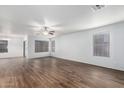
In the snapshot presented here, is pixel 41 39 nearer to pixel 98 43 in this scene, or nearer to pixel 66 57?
pixel 66 57

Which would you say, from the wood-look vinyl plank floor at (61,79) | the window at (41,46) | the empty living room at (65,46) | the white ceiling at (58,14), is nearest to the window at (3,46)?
the empty living room at (65,46)

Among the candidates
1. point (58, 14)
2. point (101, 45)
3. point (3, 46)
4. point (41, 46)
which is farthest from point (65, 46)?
point (3, 46)

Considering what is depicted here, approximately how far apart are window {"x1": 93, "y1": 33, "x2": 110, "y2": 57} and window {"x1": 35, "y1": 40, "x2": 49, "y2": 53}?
627 cm

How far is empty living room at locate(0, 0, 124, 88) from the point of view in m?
3.00

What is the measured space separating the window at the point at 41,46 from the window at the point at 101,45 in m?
6.27

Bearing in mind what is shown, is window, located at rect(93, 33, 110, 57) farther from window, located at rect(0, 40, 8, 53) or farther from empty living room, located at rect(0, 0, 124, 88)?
window, located at rect(0, 40, 8, 53)

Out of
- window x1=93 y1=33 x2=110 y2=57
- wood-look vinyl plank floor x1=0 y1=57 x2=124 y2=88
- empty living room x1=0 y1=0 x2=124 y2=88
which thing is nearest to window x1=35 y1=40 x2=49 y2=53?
empty living room x1=0 y1=0 x2=124 y2=88

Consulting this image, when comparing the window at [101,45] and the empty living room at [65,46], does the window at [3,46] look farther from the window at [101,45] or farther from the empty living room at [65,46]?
the window at [101,45]

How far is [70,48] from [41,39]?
4.02 meters

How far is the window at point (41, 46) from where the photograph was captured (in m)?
9.95

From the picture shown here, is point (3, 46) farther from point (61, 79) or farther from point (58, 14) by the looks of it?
point (61, 79)
